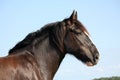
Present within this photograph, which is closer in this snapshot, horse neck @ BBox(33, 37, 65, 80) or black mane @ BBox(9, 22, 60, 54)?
horse neck @ BBox(33, 37, 65, 80)

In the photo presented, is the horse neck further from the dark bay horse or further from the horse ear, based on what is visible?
the horse ear

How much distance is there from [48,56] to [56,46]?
1.26 ft

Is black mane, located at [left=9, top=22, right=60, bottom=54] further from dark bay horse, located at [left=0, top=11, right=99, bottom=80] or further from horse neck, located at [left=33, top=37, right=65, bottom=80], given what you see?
horse neck, located at [left=33, top=37, right=65, bottom=80]

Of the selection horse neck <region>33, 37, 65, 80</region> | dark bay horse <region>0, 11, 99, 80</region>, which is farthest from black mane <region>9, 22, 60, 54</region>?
horse neck <region>33, 37, 65, 80</region>

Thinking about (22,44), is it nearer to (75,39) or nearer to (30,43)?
(30,43)

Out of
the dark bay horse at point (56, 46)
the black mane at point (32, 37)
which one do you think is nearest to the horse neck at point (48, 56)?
the dark bay horse at point (56, 46)

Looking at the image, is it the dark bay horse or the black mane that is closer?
the dark bay horse

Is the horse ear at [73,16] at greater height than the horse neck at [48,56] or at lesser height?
greater

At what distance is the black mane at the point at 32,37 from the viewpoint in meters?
9.61

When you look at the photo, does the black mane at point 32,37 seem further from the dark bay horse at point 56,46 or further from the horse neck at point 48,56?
the horse neck at point 48,56

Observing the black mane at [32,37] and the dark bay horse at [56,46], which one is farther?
the black mane at [32,37]

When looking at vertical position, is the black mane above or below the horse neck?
above

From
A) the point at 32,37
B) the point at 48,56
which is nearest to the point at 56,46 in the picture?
the point at 48,56

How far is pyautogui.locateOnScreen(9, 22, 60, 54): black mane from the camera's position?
9.61 m
